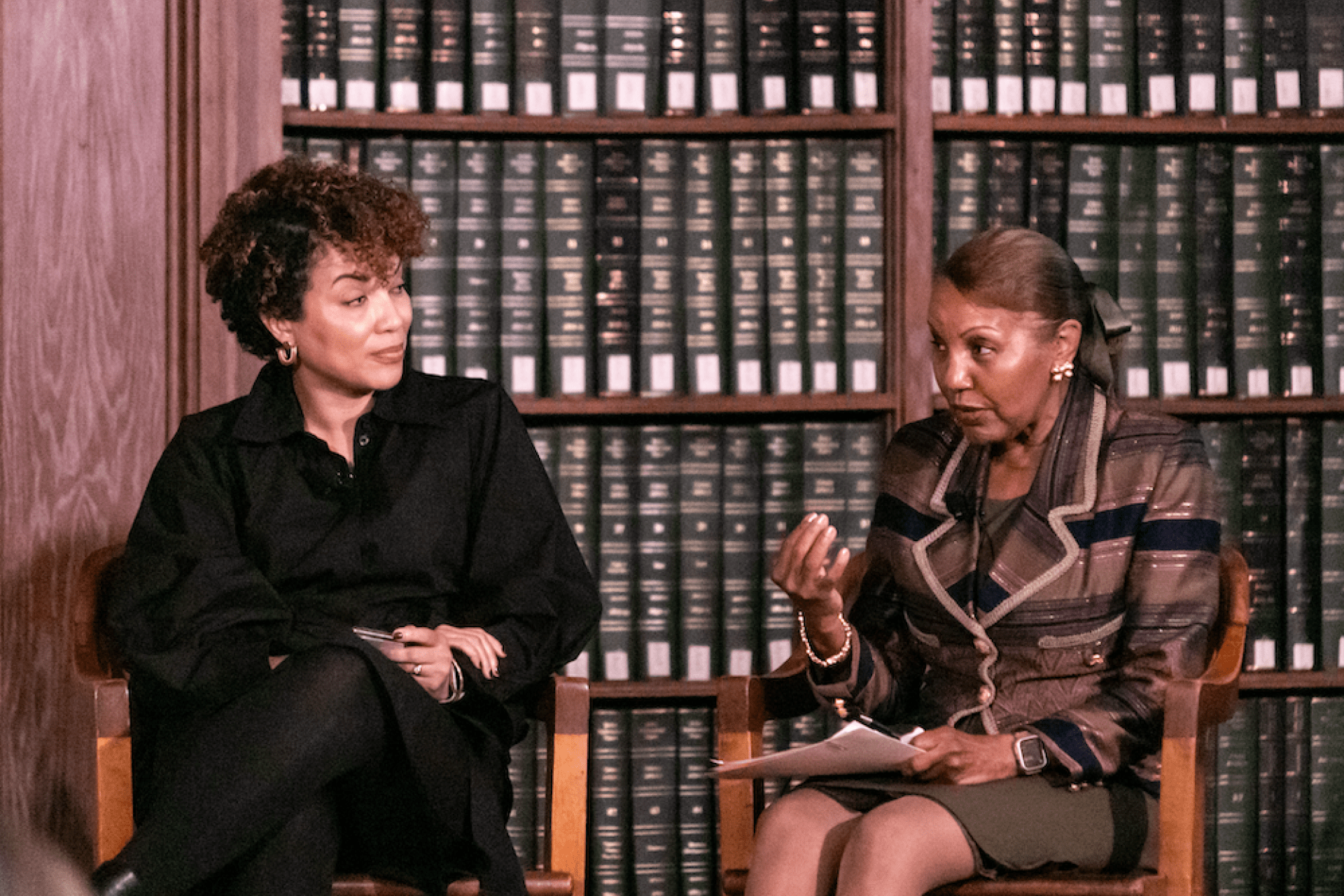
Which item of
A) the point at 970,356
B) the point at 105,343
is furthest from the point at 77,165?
the point at 970,356

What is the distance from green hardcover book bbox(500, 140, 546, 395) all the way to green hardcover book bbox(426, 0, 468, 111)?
0.41 feet

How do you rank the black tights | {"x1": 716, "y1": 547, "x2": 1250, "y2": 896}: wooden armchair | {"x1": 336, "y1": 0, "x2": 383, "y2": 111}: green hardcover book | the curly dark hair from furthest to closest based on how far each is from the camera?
{"x1": 336, "y1": 0, "x2": 383, "y2": 111}: green hardcover book, the curly dark hair, {"x1": 716, "y1": 547, "x2": 1250, "y2": 896}: wooden armchair, the black tights

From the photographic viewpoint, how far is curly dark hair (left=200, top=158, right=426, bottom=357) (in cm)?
174

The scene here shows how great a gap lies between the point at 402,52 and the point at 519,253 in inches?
15.4

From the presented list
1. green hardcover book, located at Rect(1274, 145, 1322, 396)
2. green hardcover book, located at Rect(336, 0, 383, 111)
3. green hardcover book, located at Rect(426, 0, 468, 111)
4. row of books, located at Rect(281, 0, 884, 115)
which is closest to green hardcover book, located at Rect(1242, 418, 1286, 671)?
green hardcover book, located at Rect(1274, 145, 1322, 396)

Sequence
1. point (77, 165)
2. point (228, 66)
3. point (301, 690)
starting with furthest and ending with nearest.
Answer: point (228, 66), point (77, 165), point (301, 690)

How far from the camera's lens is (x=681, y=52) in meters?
2.39

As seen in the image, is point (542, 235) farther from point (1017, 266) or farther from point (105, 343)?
point (1017, 266)

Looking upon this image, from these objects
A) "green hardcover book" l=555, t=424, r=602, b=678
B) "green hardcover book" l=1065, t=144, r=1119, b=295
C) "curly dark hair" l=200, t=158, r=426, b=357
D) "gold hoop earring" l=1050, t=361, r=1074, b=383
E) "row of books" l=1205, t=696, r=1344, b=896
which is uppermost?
"green hardcover book" l=1065, t=144, r=1119, b=295

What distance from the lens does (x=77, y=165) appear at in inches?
83.8

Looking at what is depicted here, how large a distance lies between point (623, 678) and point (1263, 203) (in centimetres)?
136

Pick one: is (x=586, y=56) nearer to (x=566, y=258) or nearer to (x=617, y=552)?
(x=566, y=258)

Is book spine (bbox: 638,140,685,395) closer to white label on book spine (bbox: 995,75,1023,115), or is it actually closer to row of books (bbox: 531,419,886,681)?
row of books (bbox: 531,419,886,681)

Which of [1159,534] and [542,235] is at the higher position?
[542,235]
